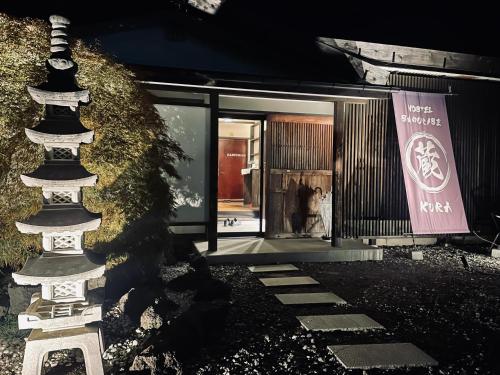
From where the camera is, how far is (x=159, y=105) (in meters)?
8.08

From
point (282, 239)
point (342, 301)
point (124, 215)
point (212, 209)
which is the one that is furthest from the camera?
point (282, 239)

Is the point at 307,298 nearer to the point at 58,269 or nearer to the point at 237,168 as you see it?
the point at 58,269

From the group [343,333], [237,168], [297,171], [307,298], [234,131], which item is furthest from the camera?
[237,168]

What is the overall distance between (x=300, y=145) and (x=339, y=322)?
19.7ft

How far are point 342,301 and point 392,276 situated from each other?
2.21 metres

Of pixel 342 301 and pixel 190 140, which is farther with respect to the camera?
pixel 190 140

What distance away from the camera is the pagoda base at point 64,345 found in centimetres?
312

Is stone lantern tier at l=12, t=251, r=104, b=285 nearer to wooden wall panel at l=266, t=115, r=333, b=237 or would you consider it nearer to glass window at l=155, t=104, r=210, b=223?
glass window at l=155, t=104, r=210, b=223

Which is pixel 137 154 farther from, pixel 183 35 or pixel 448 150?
pixel 448 150

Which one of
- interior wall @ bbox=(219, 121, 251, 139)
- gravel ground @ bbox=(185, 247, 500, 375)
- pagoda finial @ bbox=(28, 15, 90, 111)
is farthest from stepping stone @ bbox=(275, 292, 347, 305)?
interior wall @ bbox=(219, 121, 251, 139)

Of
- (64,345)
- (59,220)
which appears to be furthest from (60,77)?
(64,345)

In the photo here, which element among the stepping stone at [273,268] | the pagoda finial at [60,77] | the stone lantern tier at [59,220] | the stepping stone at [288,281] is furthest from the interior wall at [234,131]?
the stone lantern tier at [59,220]

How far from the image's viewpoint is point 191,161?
8.30 meters

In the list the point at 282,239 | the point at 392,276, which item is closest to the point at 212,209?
the point at 282,239
